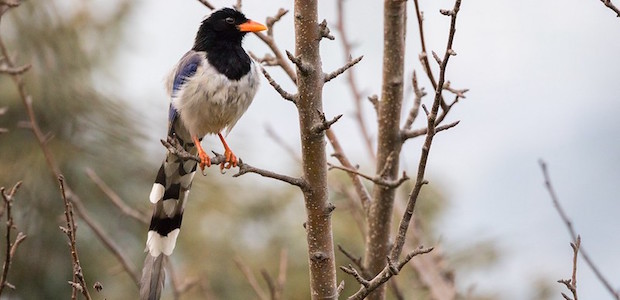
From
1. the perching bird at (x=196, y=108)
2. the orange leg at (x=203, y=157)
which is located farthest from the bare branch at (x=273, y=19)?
the orange leg at (x=203, y=157)

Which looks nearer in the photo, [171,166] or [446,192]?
[171,166]

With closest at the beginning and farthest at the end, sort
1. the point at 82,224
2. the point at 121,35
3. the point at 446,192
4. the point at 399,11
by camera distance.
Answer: the point at 399,11
the point at 82,224
the point at 121,35
the point at 446,192

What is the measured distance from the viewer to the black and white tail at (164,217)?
2.89m

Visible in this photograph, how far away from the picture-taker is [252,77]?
3500 millimetres

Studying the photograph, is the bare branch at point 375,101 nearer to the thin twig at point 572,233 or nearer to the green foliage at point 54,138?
the thin twig at point 572,233

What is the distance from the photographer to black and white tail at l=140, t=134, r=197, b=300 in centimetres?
289

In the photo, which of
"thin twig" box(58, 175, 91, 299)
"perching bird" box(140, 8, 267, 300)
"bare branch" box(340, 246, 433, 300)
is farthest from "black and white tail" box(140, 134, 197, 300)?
"bare branch" box(340, 246, 433, 300)

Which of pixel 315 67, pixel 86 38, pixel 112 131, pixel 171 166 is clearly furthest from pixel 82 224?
pixel 315 67

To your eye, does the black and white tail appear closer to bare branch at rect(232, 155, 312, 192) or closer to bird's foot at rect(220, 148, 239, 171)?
bird's foot at rect(220, 148, 239, 171)

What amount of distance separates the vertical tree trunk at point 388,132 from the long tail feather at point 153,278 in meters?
0.71

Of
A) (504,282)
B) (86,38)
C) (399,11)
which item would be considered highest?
(86,38)

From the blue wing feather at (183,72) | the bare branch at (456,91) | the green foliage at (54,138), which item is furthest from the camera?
the green foliage at (54,138)

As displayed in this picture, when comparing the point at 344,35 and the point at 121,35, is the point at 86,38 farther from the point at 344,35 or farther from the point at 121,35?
the point at 344,35

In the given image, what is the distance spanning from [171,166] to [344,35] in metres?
0.94
